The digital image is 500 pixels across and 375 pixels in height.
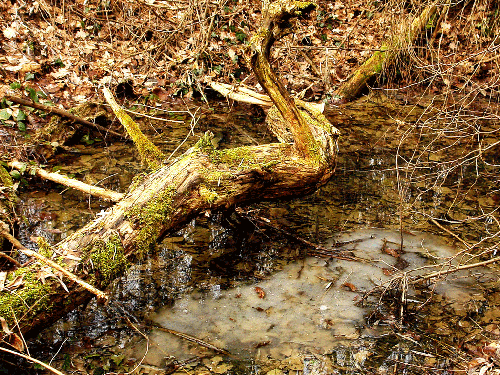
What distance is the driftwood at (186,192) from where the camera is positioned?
3090 millimetres

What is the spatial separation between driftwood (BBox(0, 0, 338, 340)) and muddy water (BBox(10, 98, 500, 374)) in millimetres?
414

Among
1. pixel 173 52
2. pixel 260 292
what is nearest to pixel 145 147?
pixel 260 292

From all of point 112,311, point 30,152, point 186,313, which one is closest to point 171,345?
point 186,313

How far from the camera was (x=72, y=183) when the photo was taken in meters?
4.35

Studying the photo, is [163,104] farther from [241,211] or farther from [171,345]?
[171,345]

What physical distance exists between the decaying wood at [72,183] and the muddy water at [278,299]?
38cm

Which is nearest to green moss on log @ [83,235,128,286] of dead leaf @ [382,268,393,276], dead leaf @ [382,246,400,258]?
dead leaf @ [382,268,393,276]

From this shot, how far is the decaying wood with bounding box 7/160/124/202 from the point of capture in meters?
3.88

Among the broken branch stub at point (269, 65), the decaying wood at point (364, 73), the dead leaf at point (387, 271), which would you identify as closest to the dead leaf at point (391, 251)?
the dead leaf at point (387, 271)

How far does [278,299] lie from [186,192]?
1101mm

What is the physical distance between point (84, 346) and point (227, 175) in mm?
1644

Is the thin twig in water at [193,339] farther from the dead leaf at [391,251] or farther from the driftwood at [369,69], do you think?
the driftwood at [369,69]

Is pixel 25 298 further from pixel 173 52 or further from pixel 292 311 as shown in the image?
pixel 173 52

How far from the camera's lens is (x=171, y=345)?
3367 mm
